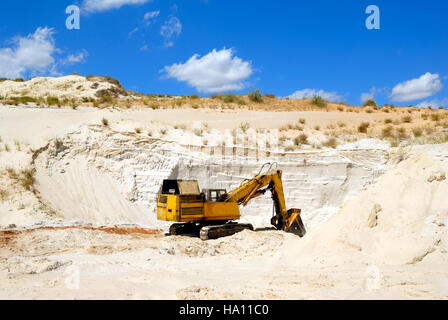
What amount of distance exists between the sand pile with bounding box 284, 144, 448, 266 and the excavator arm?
408 centimetres

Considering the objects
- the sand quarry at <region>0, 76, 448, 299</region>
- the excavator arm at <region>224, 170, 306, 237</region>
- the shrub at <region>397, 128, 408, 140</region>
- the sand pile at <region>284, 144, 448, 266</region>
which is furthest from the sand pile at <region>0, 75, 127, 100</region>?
the sand pile at <region>284, 144, 448, 266</region>

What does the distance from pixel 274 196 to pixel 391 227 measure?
18.1ft

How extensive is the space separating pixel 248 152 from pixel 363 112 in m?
13.1

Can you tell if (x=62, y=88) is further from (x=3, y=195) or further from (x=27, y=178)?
(x=3, y=195)

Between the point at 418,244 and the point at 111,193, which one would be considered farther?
the point at 111,193

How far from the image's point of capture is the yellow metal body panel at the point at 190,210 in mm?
12375

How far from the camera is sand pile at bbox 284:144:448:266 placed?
A: 331 inches

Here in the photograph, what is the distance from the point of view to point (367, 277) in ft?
23.7

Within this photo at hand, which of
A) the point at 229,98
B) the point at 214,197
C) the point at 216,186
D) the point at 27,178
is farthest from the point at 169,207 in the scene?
the point at 229,98

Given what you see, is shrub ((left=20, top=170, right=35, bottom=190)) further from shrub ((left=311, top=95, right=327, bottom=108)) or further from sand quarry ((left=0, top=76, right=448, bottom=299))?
shrub ((left=311, top=95, right=327, bottom=108))

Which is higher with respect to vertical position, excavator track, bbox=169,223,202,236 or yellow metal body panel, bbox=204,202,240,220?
yellow metal body panel, bbox=204,202,240,220
